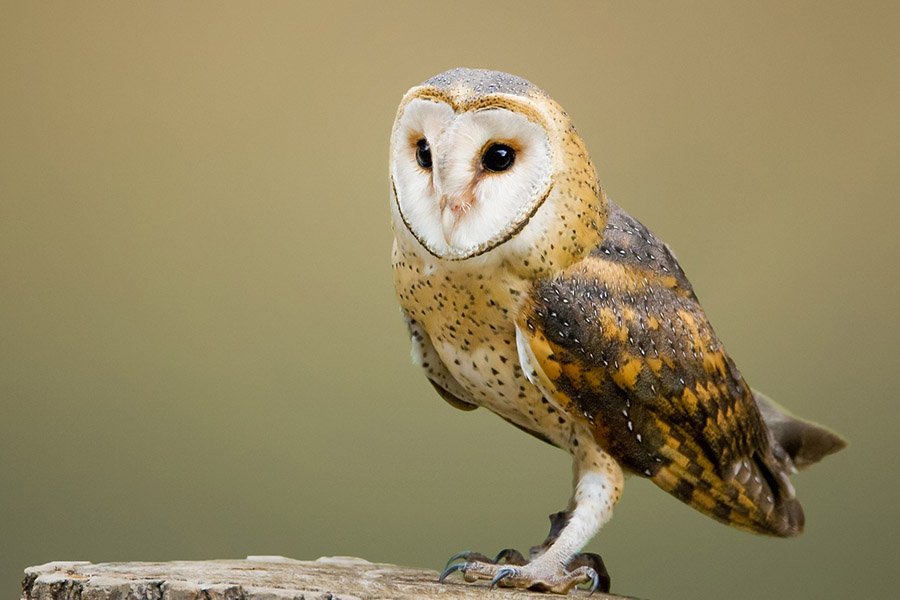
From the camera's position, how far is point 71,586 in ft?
5.06

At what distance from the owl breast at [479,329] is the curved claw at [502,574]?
280 mm

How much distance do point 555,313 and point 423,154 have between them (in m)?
0.32

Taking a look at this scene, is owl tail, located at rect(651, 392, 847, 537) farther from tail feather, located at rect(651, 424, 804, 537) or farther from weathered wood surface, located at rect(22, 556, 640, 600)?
weathered wood surface, located at rect(22, 556, 640, 600)

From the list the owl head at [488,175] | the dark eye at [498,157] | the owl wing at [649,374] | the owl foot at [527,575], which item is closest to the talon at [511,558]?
the owl foot at [527,575]

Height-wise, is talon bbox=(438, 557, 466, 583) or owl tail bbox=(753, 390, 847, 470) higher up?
owl tail bbox=(753, 390, 847, 470)

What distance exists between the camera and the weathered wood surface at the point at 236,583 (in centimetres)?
150

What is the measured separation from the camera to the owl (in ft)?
5.54

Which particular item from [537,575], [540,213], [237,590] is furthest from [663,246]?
[237,590]

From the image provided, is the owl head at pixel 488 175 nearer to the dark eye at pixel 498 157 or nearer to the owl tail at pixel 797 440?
the dark eye at pixel 498 157

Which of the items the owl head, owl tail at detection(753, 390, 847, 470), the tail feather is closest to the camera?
the owl head

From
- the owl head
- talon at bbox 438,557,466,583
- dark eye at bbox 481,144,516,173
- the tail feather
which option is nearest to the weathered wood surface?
talon at bbox 438,557,466,583

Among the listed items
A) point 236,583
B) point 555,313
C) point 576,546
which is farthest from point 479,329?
point 236,583

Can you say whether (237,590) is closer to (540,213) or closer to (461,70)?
(540,213)

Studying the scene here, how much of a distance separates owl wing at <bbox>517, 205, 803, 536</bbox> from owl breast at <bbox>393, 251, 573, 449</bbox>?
1.9 inches
